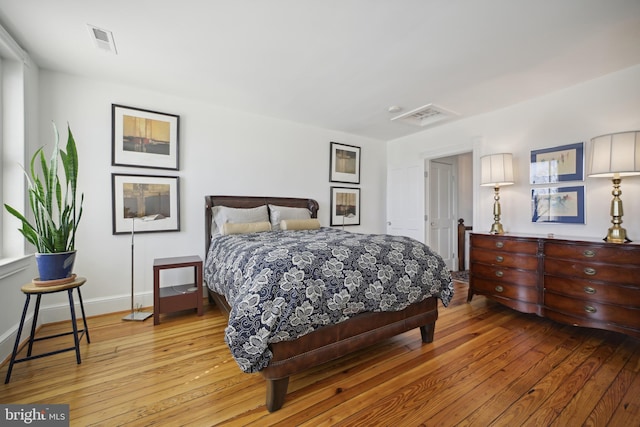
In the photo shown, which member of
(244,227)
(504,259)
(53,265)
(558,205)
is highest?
(558,205)

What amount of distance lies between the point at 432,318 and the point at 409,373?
0.56 meters

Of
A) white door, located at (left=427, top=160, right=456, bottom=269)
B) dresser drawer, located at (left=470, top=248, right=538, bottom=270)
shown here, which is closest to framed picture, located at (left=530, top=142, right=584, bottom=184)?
dresser drawer, located at (left=470, top=248, right=538, bottom=270)

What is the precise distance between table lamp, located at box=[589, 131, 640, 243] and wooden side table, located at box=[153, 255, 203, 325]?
12.7ft

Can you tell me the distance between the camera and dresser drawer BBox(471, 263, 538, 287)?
2.69m

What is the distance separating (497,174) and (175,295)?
390cm

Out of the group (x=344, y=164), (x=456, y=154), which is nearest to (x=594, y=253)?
(x=456, y=154)

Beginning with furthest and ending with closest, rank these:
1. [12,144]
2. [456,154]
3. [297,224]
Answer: [456,154]
[297,224]
[12,144]

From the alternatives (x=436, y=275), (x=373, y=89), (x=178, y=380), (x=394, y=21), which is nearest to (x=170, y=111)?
(x=373, y=89)

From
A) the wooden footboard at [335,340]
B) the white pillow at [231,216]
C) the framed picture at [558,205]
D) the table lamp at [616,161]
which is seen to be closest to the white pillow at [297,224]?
the white pillow at [231,216]

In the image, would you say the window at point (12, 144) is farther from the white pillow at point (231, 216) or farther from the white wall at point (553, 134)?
the white wall at point (553, 134)

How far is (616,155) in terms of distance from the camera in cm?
228

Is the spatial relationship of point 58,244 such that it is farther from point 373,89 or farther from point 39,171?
point 373,89

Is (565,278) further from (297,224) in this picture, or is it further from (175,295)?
(175,295)

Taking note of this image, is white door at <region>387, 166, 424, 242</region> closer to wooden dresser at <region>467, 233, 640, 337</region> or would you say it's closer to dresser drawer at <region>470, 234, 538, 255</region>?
dresser drawer at <region>470, 234, 538, 255</region>
